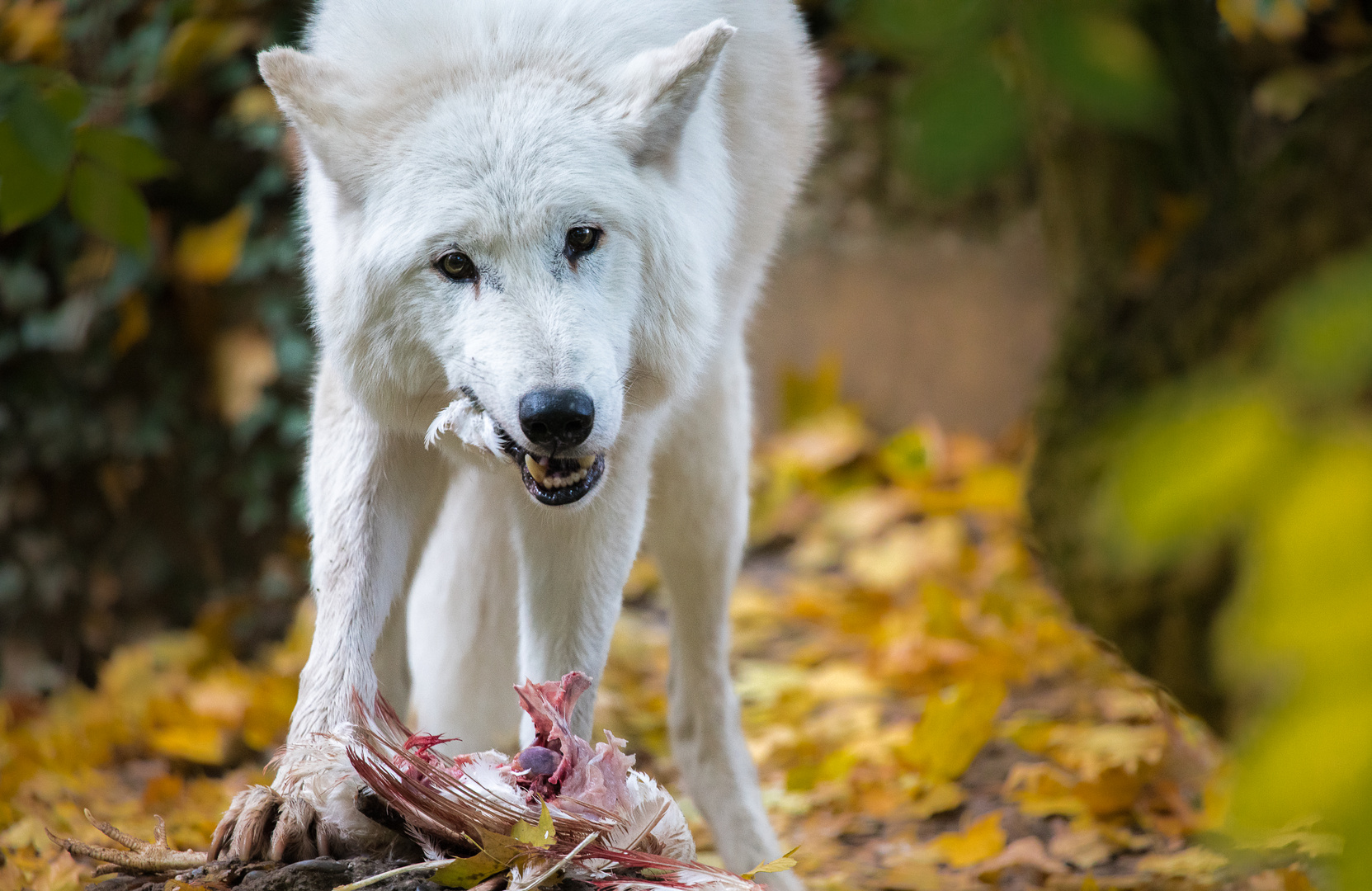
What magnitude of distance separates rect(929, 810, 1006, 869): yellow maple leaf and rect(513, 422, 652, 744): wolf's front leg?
3.91 ft

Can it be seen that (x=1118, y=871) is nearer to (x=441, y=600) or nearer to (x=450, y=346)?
(x=441, y=600)

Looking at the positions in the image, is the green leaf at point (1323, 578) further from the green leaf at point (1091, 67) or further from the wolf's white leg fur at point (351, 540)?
the wolf's white leg fur at point (351, 540)

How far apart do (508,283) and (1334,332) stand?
1.57m

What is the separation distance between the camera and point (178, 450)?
5074 mm

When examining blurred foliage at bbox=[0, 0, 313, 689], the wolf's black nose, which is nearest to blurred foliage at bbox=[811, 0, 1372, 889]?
the wolf's black nose

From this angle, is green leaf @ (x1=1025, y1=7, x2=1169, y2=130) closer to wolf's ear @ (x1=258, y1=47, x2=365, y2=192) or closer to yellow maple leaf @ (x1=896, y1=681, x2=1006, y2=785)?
wolf's ear @ (x1=258, y1=47, x2=365, y2=192)

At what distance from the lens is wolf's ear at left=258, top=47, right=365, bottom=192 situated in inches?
84.6

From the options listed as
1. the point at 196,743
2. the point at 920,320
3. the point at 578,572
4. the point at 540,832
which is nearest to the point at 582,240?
the point at 578,572

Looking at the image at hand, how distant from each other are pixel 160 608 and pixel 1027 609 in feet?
12.5

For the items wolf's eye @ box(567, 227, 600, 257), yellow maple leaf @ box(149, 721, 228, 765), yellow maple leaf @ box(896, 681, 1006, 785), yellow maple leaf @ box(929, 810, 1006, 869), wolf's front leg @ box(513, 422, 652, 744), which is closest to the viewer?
wolf's eye @ box(567, 227, 600, 257)

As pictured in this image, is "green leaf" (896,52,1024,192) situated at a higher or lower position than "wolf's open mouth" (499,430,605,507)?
higher

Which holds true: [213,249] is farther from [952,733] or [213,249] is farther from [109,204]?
[952,733]

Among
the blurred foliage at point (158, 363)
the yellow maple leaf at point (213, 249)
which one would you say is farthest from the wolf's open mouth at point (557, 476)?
the yellow maple leaf at point (213, 249)

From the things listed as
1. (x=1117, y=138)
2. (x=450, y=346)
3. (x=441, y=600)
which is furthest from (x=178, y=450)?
(x=1117, y=138)
